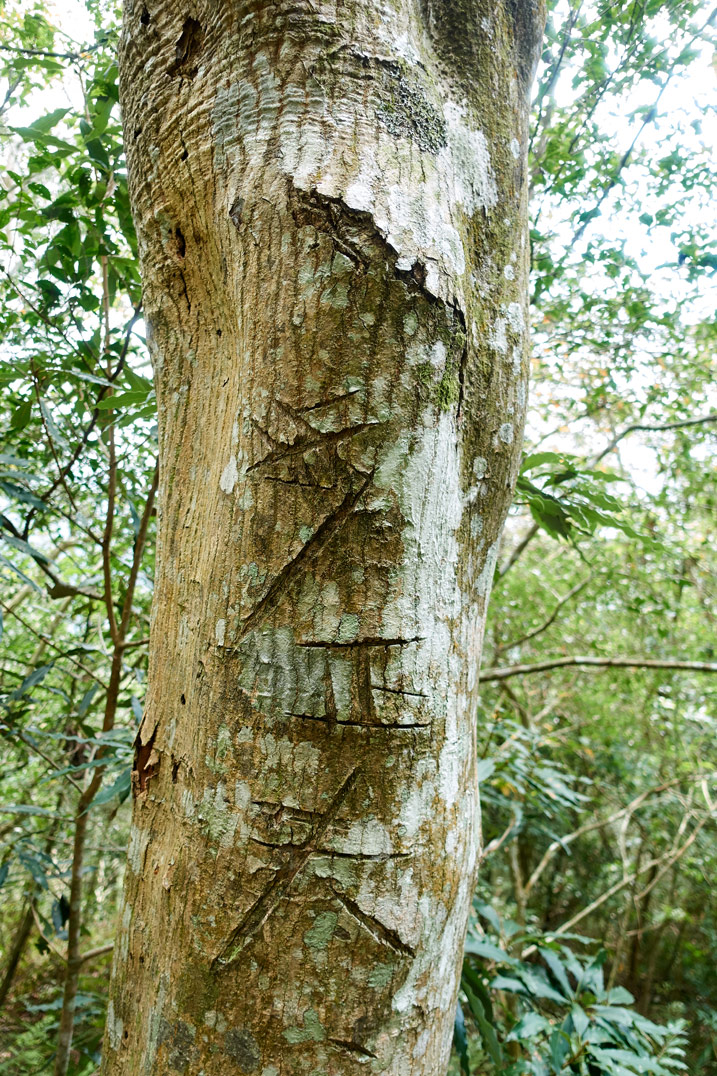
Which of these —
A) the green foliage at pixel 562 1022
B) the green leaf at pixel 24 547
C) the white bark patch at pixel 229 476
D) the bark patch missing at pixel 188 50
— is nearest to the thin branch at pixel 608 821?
the green foliage at pixel 562 1022

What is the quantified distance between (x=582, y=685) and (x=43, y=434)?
145 inches

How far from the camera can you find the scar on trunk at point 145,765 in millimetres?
766

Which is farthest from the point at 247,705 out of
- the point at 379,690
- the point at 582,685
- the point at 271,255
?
the point at 582,685

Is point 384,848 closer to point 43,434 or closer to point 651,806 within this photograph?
point 43,434

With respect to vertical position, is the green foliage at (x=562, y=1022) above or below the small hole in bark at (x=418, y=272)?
below

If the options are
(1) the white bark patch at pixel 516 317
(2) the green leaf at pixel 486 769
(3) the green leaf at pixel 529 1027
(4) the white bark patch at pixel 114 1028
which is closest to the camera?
(4) the white bark patch at pixel 114 1028

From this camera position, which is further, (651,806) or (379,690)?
(651,806)

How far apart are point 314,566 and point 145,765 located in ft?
1.04

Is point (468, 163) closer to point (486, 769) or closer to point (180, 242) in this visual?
point (180, 242)

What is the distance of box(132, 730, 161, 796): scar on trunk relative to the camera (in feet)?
2.51

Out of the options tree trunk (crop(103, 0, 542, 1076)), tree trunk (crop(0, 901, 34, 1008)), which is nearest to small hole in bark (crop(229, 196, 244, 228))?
tree trunk (crop(103, 0, 542, 1076))

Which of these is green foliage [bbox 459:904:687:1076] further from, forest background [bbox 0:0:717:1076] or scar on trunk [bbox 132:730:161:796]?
scar on trunk [bbox 132:730:161:796]

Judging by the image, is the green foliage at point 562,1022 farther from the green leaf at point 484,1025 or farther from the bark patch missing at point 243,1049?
the bark patch missing at point 243,1049

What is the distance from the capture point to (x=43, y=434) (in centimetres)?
192
